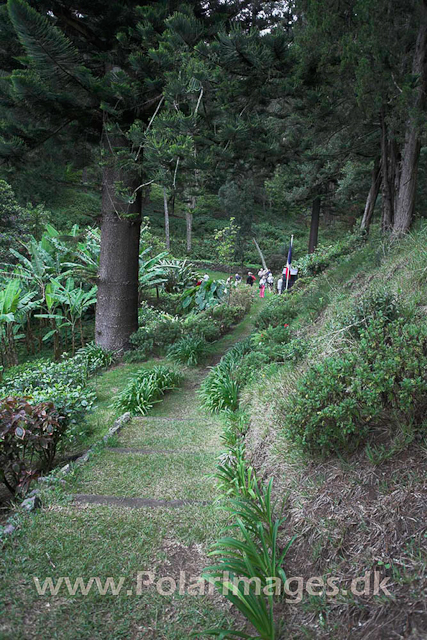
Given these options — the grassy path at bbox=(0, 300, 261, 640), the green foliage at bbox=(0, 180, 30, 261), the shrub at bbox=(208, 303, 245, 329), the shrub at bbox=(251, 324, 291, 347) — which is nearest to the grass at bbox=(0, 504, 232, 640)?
the grassy path at bbox=(0, 300, 261, 640)

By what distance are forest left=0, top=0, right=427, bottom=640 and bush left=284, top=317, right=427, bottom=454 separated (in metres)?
0.02

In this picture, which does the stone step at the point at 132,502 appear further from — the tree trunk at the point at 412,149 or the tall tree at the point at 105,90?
the tree trunk at the point at 412,149

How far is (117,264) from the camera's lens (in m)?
7.43

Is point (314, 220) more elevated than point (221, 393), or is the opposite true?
point (314, 220)

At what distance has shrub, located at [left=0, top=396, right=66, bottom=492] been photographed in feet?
10.5

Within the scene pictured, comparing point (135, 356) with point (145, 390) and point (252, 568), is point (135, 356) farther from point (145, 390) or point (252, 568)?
point (252, 568)

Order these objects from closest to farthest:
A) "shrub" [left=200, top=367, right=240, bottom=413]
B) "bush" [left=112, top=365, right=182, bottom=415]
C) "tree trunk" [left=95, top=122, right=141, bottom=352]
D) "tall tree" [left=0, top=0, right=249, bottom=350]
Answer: "shrub" [left=200, top=367, right=240, bottom=413], "bush" [left=112, top=365, right=182, bottom=415], "tall tree" [left=0, top=0, right=249, bottom=350], "tree trunk" [left=95, top=122, right=141, bottom=352]

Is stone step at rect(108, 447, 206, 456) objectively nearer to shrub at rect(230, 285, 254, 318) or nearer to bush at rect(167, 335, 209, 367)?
bush at rect(167, 335, 209, 367)

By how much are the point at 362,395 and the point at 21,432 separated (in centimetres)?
257

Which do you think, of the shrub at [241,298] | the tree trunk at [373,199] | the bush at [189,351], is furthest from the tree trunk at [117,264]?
the tree trunk at [373,199]

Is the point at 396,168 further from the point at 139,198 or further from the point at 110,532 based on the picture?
the point at 110,532

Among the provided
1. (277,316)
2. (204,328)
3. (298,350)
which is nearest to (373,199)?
(277,316)

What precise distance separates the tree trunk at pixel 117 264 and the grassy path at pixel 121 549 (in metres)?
3.94

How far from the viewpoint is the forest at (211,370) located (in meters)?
2.13
